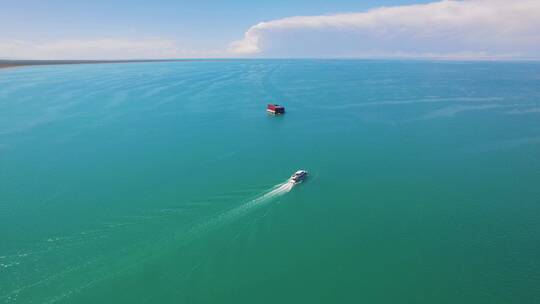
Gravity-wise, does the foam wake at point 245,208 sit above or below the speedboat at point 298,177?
below

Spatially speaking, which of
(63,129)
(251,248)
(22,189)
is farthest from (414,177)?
(63,129)

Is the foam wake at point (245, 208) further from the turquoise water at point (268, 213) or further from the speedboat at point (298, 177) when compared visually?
the speedboat at point (298, 177)

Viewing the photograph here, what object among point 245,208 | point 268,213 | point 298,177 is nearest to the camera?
point 268,213

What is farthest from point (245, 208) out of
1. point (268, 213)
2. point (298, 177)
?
point (298, 177)

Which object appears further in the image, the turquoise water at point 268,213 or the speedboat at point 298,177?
the speedboat at point 298,177

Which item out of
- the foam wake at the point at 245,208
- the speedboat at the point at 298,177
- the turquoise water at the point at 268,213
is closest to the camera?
the turquoise water at the point at 268,213

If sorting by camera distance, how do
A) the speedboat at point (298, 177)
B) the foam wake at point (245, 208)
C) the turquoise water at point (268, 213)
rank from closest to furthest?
the turquoise water at point (268, 213) → the foam wake at point (245, 208) → the speedboat at point (298, 177)

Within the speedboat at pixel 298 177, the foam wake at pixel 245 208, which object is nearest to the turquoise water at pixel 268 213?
the foam wake at pixel 245 208

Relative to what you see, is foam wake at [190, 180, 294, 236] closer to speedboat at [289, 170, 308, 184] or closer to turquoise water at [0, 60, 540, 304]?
turquoise water at [0, 60, 540, 304]

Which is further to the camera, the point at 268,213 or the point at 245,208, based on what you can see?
the point at 245,208

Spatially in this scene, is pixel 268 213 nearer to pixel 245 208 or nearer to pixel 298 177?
pixel 245 208
